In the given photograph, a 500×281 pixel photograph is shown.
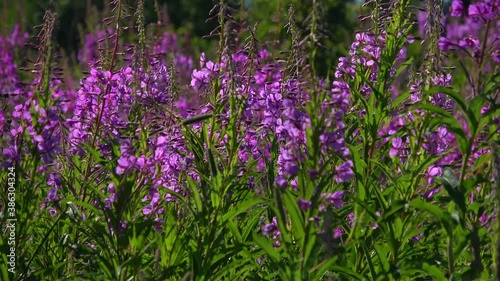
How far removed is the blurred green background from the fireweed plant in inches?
17.0

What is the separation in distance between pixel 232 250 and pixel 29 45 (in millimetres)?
1854

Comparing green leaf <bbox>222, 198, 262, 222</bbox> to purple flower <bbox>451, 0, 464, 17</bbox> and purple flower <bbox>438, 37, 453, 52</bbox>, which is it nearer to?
purple flower <bbox>438, 37, 453, 52</bbox>

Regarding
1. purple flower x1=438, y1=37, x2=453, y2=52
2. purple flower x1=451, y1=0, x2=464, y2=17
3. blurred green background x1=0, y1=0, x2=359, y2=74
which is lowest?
blurred green background x1=0, y1=0, x2=359, y2=74

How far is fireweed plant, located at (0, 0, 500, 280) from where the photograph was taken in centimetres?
324

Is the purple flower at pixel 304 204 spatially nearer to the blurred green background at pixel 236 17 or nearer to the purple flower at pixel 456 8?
the blurred green background at pixel 236 17

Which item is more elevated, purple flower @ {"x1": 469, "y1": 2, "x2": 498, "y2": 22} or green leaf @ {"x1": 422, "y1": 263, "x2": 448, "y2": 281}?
purple flower @ {"x1": 469, "y1": 2, "x2": 498, "y2": 22}

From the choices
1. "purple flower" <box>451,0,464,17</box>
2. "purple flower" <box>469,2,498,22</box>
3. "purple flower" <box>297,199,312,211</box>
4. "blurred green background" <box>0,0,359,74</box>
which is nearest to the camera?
"purple flower" <box>297,199,312,211</box>

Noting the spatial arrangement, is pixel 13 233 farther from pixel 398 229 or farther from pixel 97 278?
pixel 398 229

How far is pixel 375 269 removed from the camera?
12.5ft

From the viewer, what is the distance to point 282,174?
3.96 metres

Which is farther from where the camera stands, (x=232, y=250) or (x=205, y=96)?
(x=205, y=96)

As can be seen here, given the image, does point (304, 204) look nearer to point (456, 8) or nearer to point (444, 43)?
point (444, 43)

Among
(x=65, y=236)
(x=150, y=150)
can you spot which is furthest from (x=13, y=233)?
(x=150, y=150)

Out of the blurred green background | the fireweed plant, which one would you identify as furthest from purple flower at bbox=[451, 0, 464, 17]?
the blurred green background
